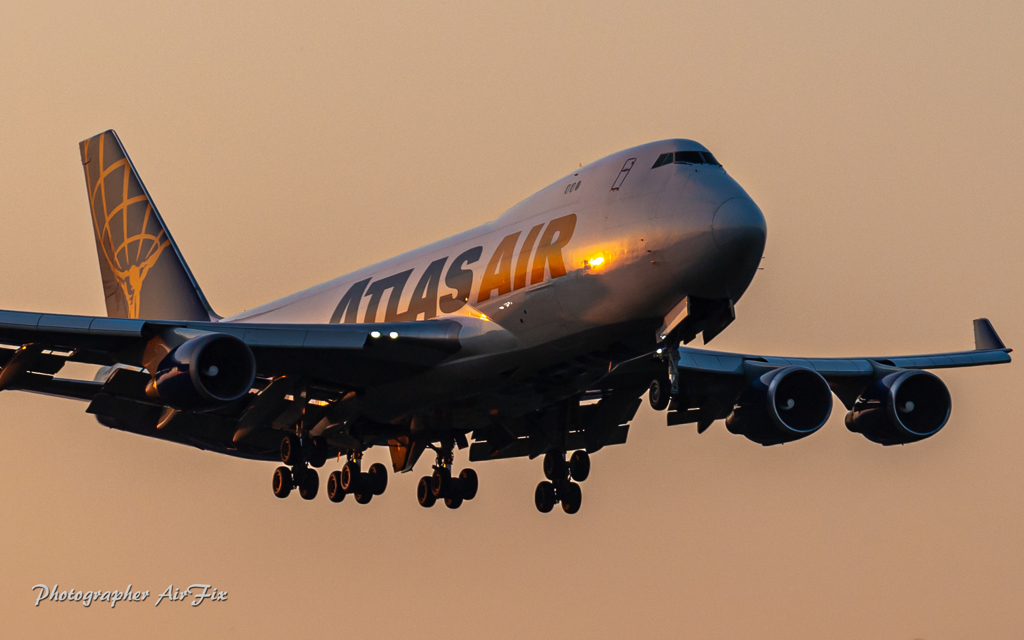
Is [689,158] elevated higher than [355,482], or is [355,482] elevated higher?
[689,158]

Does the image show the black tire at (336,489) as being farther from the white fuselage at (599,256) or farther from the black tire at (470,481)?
the white fuselage at (599,256)

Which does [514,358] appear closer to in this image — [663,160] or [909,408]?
[663,160]

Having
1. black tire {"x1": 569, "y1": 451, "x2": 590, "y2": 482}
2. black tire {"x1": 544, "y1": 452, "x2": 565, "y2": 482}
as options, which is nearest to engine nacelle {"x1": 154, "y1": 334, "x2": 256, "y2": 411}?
black tire {"x1": 544, "y1": 452, "x2": 565, "y2": 482}

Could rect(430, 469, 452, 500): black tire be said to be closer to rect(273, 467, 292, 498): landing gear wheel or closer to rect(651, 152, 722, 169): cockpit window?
rect(273, 467, 292, 498): landing gear wheel

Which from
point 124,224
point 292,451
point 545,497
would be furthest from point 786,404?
point 124,224

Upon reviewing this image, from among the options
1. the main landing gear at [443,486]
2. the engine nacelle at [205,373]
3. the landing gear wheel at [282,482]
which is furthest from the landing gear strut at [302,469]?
the engine nacelle at [205,373]

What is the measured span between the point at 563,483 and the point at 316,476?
22.4 ft

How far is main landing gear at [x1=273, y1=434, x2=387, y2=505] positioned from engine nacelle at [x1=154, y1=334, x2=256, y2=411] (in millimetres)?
6404

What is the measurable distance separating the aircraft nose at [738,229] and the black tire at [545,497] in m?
12.5

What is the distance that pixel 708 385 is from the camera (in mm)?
34875

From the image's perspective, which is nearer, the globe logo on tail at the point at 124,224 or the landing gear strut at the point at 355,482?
the landing gear strut at the point at 355,482

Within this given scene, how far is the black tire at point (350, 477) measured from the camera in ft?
117

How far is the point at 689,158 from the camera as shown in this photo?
26672 millimetres

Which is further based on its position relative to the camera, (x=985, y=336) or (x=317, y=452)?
(x=985, y=336)
